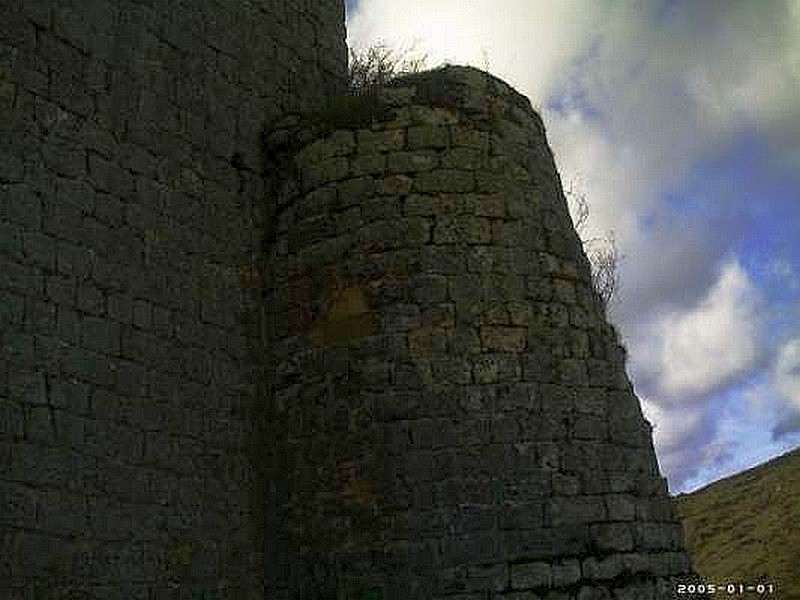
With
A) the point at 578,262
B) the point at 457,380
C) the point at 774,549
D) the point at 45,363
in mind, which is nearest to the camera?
the point at 45,363

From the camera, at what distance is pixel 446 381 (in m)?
5.83

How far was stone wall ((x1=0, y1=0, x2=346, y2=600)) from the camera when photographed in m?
4.93

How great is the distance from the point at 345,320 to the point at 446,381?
0.78 metres

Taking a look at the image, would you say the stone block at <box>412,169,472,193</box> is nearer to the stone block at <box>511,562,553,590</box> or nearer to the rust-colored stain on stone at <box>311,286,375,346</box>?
the rust-colored stain on stone at <box>311,286,375,346</box>

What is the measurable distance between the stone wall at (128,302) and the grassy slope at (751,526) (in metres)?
12.1

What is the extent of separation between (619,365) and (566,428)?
2.69 ft

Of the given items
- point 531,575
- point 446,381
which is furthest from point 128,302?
point 531,575

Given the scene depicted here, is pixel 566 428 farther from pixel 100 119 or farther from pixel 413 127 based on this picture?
pixel 100 119

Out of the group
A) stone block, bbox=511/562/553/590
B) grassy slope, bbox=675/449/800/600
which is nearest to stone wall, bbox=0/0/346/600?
stone block, bbox=511/562/553/590

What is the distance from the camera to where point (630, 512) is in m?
5.89

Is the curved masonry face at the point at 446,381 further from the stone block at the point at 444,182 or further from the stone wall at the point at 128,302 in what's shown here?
the stone wall at the point at 128,302

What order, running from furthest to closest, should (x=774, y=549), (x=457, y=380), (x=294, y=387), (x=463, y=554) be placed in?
(x=774, y=549), (x=294, y=387), (x=457, y=380), (x=463, y=554)

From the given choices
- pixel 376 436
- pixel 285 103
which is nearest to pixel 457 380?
pixel 376 436

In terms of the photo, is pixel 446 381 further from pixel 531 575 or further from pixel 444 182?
pixel 444 182
